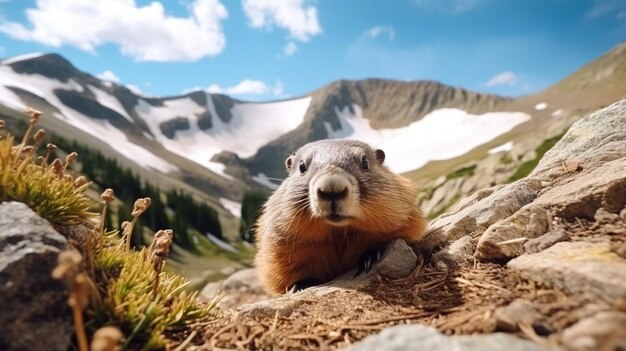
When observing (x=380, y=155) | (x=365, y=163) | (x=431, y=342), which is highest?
(x=380, y=155)

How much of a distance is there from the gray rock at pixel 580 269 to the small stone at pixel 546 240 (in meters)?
0.29

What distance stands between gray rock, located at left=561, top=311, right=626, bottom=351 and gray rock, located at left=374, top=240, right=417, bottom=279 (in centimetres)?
356

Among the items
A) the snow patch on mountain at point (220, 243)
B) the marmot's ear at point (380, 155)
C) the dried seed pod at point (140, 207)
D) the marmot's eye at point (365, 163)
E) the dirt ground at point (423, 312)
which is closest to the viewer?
the dirt ground at point (423, 312)

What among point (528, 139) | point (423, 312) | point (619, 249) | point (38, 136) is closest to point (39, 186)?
A: point (38, 136)

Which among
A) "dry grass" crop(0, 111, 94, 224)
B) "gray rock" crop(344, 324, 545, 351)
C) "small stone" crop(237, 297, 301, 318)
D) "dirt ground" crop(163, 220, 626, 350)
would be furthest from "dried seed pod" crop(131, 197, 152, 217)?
"gray rock" crop(344, 324, 545, 351)

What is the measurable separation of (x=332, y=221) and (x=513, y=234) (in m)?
2.27

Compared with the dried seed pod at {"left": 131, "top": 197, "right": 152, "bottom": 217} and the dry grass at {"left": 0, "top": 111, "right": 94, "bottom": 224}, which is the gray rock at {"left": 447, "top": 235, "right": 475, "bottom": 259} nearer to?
the dried seed pod at {"left": 131, "top": 197, "right": 152, "bottom": 217}

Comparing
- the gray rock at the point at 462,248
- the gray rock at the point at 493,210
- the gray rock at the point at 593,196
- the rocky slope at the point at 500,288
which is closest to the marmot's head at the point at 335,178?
the rocky slope at the point at 500,288

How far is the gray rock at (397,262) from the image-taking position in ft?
20.6

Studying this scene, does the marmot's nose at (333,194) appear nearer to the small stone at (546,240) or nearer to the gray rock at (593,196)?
the small stone at (546,240)

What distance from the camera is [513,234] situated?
5570 mm

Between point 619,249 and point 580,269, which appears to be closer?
point 580,269

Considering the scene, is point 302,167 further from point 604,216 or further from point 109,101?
point 109,101

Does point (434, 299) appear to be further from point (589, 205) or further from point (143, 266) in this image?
point (143, 266)
